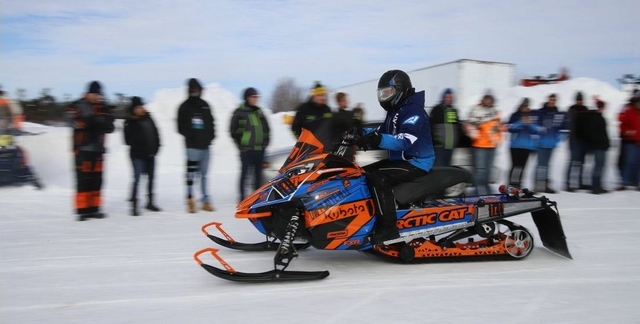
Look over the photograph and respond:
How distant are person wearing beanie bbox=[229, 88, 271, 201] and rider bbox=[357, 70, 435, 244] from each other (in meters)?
3.40

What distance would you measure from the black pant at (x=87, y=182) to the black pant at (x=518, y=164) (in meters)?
7.03

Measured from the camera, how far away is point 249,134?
26.9 feet

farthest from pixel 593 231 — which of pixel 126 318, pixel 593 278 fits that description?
pixel 126 318

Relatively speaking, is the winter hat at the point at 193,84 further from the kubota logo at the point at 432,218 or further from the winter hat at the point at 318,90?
the kubota logo at the point at 432,218

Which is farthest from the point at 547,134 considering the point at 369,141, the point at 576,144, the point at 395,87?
the point at 369,141

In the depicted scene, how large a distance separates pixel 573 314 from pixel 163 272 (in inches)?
134

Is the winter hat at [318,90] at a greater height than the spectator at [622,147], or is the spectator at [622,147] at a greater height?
the winter hat at [318,90]

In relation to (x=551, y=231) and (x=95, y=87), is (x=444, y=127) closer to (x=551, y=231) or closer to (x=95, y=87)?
(x=551, y=231)

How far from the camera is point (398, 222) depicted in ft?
15.9

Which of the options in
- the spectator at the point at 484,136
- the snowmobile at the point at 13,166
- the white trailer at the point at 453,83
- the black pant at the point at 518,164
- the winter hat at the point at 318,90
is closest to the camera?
the winter hat at the point at 318,90

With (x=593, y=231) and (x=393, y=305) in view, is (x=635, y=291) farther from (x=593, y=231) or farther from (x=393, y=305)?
(x=593, y=231)

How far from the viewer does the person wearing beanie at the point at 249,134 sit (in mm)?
8195

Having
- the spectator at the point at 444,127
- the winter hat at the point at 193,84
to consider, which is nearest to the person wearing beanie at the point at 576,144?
the spectator at the point at 444,127

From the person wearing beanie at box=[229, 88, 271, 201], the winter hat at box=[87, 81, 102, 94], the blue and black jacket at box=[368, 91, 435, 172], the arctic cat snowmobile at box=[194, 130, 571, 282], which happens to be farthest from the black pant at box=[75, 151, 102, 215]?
the blue and black jacket at box=[368, 91, 435, 172]
